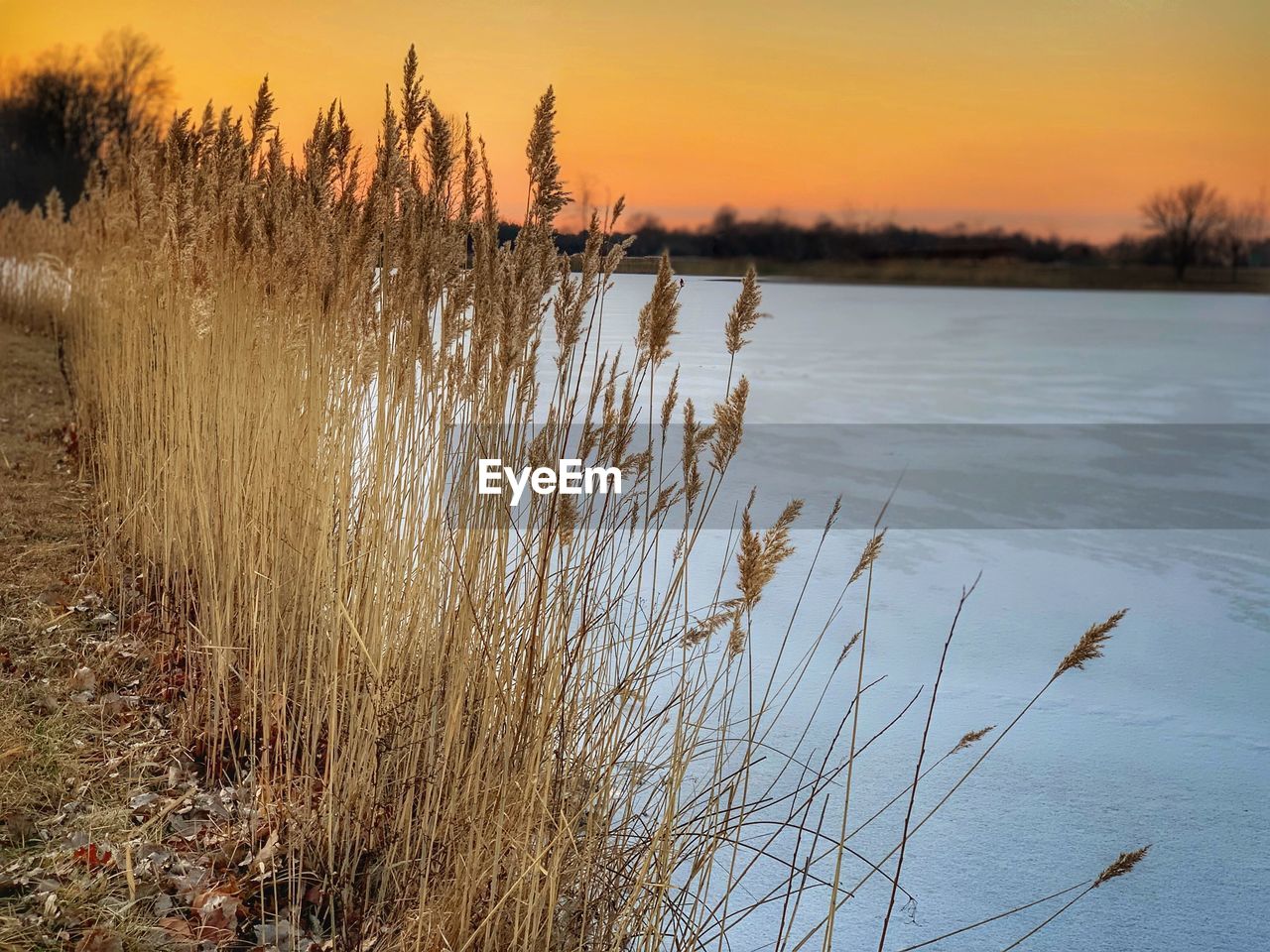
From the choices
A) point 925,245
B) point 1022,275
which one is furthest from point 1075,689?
point 1022,275

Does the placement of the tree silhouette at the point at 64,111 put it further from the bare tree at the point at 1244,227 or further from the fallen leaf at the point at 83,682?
the bare tree at the point at 1244,227

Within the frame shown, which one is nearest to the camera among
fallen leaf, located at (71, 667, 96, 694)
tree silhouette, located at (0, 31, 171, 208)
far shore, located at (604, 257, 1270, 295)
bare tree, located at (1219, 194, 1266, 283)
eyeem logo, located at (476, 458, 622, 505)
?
eyeem logo, located at (476, 458, 622, 505)

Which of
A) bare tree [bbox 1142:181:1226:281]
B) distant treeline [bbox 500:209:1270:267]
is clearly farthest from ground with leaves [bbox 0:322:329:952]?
bare tree [bbox 1142:181:1226:281]

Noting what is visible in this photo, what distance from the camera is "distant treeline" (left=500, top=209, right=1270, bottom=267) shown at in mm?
11266

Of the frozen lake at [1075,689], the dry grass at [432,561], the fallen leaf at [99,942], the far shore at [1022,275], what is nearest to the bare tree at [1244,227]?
the far shore at [1022,275]

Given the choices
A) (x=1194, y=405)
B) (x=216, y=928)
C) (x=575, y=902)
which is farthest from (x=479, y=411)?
(x=1194, y=405)

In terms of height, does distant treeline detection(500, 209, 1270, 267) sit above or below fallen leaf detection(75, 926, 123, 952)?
above

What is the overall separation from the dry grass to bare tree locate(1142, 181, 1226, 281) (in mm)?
14885

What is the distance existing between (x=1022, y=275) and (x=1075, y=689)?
21500 mm

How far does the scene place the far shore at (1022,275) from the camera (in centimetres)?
1753

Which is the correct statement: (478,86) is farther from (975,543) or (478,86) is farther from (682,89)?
(975,543)

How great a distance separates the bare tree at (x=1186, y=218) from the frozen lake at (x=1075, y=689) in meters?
7.10

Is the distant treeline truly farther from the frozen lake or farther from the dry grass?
the dry grass

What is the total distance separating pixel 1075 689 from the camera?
9.93ft
